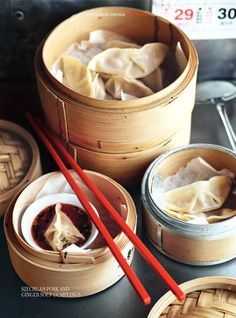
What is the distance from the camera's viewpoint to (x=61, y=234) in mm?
1524

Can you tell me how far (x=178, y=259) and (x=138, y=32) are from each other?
749 millimetres

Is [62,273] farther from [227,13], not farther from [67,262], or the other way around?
[227,13]

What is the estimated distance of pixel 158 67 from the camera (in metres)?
1.81

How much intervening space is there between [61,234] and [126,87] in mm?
503

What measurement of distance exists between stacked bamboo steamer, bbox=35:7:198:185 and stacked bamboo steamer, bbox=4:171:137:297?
101 millimetres

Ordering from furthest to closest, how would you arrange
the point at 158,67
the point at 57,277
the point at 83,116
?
the point at 158,67 → the point at 83,116 → the point at 57,277

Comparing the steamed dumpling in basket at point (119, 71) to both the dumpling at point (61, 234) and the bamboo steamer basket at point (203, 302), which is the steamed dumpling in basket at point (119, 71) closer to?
the dumpling at point (61, 234)

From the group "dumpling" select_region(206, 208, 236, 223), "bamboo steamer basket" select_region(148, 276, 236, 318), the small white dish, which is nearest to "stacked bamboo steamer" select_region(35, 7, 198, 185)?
the small white dish

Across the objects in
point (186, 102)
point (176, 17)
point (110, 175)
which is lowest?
point (110, 175)

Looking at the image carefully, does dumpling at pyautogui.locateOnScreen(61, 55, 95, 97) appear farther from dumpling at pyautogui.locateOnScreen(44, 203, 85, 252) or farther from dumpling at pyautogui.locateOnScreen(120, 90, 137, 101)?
dumpling at pyautogui.locateOnScreen(44, 203, 85, 252)

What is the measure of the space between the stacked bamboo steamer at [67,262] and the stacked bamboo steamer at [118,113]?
101 millimetres

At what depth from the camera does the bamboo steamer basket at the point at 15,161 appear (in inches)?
65.7

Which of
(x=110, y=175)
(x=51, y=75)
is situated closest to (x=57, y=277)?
(x=110, y=175)

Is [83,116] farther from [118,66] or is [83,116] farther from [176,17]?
[176,17]
